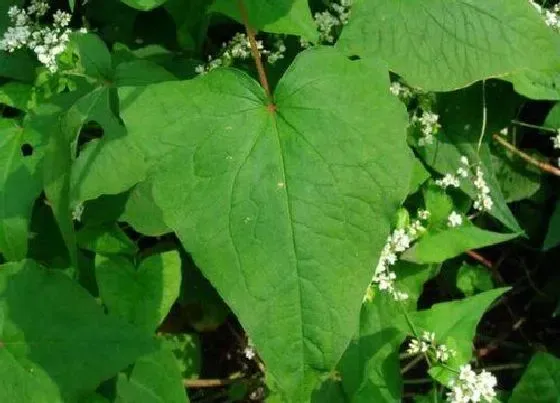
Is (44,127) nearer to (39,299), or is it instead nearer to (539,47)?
(39,299)

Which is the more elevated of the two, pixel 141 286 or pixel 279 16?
pixel 279 16

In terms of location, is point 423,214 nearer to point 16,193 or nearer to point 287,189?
point 287,189

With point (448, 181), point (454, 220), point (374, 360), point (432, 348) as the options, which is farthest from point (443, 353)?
point (448, 181)

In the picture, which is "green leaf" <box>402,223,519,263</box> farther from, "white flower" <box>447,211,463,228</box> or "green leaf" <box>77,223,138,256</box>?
"green leaf" <box>77,223,138,256</box>

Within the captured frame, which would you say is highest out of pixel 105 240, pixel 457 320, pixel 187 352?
pixel 105 240

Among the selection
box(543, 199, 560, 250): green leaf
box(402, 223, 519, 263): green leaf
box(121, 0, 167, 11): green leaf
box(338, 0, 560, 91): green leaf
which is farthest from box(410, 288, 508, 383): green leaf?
box(121, 0, 167, 11): green leaf

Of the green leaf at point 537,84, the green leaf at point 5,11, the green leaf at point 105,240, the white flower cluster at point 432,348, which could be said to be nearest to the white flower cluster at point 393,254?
the white flower cluster at point 432,348
